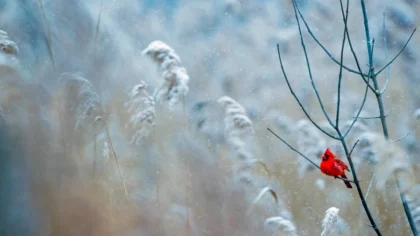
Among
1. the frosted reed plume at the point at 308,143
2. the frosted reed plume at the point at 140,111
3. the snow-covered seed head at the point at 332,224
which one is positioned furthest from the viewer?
the frosted reed plume at the point at 140,111

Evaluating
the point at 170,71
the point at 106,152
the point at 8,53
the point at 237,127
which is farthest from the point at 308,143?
the point at 8,53

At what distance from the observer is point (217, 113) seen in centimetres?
137

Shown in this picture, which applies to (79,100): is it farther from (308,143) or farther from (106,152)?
(308,143)

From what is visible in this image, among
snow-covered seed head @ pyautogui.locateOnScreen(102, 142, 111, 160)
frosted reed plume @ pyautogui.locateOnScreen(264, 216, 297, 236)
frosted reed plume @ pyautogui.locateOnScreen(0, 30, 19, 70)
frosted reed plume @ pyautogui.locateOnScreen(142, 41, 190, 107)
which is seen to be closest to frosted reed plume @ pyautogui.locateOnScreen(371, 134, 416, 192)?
frosted reed plume @ pyautogui.locateOnScreen(264, 216, 297, 236)

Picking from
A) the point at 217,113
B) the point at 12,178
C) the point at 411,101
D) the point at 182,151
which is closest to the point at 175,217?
the point at 182,151

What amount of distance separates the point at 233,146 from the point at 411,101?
1.70 ft

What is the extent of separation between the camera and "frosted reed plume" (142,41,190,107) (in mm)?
1356

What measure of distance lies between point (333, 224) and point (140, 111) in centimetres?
68

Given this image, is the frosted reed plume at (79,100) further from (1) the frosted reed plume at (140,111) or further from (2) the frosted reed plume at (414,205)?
(2) the frosted reed plume at (414,205)

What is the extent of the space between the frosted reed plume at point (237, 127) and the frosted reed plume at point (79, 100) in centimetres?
45

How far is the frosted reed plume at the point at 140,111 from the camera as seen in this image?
141cm

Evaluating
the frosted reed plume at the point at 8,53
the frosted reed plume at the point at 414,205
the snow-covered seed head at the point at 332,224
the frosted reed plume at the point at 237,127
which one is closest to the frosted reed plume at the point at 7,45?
the frosted reed plume at the point at 8,53

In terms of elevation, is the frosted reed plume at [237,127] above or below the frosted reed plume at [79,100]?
below

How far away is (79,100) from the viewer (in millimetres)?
1502
